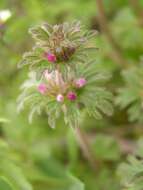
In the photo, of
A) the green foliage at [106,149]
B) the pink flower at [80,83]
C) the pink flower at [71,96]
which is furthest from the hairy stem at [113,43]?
the pink flower at [71,96]

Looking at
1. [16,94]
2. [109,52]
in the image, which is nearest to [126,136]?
[109,52]

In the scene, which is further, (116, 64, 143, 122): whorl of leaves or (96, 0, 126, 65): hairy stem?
A: (96, 0, 126, 65): hairy stem

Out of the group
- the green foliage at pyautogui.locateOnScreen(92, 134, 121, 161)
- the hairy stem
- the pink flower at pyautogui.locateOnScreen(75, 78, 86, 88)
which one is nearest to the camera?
the pink flower at pyautogui.locateOnScreen(75, 78, 86, 88)

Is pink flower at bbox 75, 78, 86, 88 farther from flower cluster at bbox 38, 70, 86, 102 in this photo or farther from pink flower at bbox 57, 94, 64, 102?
pink flower at bbox 57, 94, 64, 102

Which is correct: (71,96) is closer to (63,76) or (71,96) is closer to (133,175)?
(63,76)

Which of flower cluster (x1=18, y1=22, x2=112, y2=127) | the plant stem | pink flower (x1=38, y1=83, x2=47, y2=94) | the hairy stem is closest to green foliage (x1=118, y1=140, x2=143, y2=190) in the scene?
flower cluster (x1=18, y1=22, x2=112, y2=127)

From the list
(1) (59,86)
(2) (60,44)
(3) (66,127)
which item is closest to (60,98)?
(1) (59,86)
